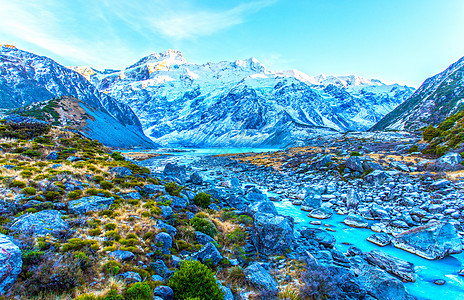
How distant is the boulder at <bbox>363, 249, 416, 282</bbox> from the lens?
10.3 metres

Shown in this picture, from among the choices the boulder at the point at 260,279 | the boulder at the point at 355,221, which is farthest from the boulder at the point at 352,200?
the boulder at the point at 260,279

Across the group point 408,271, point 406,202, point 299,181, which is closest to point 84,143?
point 299,181

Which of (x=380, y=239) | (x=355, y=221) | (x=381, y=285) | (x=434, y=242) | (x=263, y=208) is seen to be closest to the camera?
(x=381, y=285)

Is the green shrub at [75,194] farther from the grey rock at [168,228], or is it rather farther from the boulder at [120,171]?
the boulder at [120,171]

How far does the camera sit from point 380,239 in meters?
13.6

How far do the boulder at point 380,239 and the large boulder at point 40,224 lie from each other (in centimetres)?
1836

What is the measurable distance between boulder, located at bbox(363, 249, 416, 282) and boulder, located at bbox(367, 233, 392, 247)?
1493mm

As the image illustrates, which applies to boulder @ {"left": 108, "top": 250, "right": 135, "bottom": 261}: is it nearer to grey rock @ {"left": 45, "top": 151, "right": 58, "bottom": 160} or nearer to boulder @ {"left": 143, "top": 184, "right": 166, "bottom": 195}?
boulder @ {"left": 143, "top": 184, "right": 166, "bottom": 195}

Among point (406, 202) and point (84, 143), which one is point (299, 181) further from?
point (84, 143)

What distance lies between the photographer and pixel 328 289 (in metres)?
8.79

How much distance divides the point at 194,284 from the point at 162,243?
150 inches

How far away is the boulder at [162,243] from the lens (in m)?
Result: 10.0

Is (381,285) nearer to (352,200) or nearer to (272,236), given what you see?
(272,236)

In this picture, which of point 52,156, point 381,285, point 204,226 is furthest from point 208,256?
point 52,156
